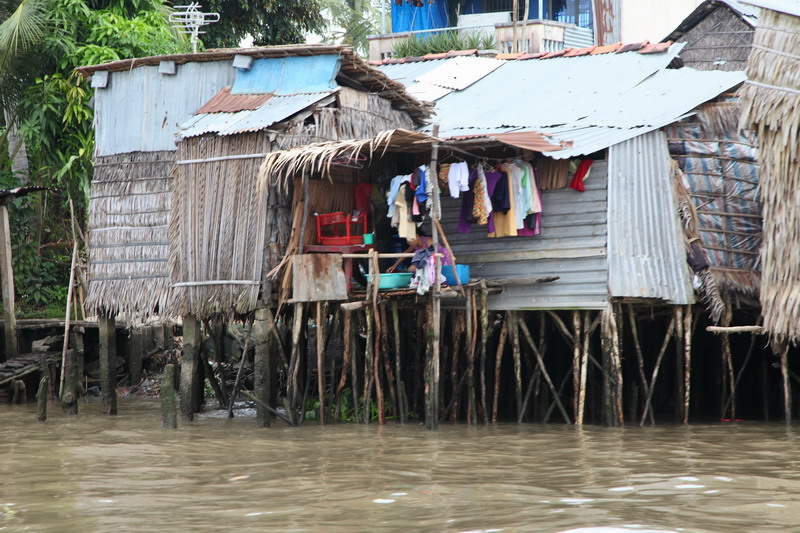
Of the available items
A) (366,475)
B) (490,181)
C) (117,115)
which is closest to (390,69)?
(117,115)

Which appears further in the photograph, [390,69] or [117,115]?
[390,69]

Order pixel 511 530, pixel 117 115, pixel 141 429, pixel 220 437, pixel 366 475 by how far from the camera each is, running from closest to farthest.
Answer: pixel 511 530, pixel 366 475, pixel 220 437, pixel 141 429, pixel 117 115

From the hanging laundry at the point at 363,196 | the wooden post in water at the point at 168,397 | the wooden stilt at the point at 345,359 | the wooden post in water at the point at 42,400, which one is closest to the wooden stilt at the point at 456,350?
the wooden stilt at the point at 345,359

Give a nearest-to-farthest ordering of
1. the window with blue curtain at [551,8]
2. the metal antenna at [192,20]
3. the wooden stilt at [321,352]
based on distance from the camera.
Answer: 1. the wooden stilt at [321,352]
2. the metal antenna at [192,20]
3. the window with blue curtain at [551,8]

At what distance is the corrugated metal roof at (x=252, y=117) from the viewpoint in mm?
13797

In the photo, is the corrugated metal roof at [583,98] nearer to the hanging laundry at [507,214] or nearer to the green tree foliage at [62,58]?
the hanging laundry at [507,214]

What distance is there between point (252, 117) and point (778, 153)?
21.2 ft

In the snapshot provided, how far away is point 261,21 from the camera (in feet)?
79.6

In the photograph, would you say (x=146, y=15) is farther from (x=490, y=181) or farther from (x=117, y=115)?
(x=490, y=181)

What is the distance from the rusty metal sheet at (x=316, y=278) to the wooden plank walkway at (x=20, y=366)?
20.0 feet

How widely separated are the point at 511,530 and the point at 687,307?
23.5ft

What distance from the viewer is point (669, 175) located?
13836 millimetres

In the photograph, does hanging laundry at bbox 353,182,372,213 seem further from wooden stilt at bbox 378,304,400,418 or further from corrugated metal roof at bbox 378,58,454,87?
corrugated metal roof at bbox 378,58,454,87

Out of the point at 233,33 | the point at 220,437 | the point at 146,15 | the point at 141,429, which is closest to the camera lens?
the point at 220,437
